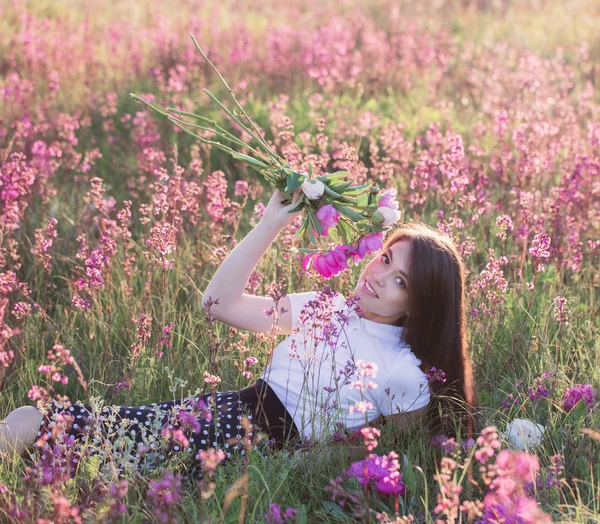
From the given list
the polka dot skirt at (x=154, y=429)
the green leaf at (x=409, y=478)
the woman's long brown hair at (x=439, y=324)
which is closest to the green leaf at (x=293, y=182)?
the woman's long brown hair at (x=439, y=324)

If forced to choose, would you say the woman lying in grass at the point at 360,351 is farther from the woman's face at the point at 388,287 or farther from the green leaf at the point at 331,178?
the green leaf at the point at 331,178

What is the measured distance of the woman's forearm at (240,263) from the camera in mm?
2904

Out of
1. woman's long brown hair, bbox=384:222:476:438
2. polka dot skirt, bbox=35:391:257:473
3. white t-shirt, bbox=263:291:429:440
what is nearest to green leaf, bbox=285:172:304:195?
white t-shirt, bbox=263:291:429:440

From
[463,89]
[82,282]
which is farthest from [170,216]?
[463,89]

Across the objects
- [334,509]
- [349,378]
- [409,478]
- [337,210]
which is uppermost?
[337,210]

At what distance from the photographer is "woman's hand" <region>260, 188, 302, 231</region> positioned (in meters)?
2.89

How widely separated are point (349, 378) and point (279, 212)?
2.08ft

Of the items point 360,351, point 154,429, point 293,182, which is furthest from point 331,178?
point 154,429

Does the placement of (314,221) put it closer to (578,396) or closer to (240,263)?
(240,263)

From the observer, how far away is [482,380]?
3.33 m

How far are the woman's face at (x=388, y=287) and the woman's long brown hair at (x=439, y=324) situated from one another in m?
0.03

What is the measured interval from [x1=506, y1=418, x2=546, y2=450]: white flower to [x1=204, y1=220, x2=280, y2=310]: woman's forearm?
106cm

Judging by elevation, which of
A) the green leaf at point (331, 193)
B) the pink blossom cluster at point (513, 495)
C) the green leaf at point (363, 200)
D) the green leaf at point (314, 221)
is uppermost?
the green leaf at point (331, 193)

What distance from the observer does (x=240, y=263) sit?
9.59ft
